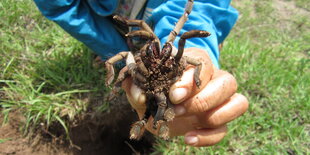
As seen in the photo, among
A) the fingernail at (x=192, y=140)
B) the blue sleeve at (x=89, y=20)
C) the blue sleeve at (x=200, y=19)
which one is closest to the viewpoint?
the fingernail at (x=192, y=140)

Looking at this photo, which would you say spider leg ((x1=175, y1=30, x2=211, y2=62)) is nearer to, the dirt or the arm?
the arm

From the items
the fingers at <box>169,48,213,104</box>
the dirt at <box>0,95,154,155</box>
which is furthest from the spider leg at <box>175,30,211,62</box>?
the dirt at <box>0,95,154,155</box>

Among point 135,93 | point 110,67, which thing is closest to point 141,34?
point 110,67

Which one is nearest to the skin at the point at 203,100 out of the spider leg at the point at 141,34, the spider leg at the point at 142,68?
the spider leg at the point at 142,68

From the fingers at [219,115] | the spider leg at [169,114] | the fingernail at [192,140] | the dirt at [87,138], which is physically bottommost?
the dirt at [87,138]

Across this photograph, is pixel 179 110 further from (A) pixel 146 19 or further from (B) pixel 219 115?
(A) pixel 146 19

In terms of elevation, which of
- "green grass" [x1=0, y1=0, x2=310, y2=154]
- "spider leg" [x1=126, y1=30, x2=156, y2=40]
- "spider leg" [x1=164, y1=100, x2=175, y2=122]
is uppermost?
"spider leg" [x1=126, y1=30, x2=156, y2=40]

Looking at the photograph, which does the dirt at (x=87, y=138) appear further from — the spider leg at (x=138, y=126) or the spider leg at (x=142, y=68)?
the spider leg at (x=142, y=68)
